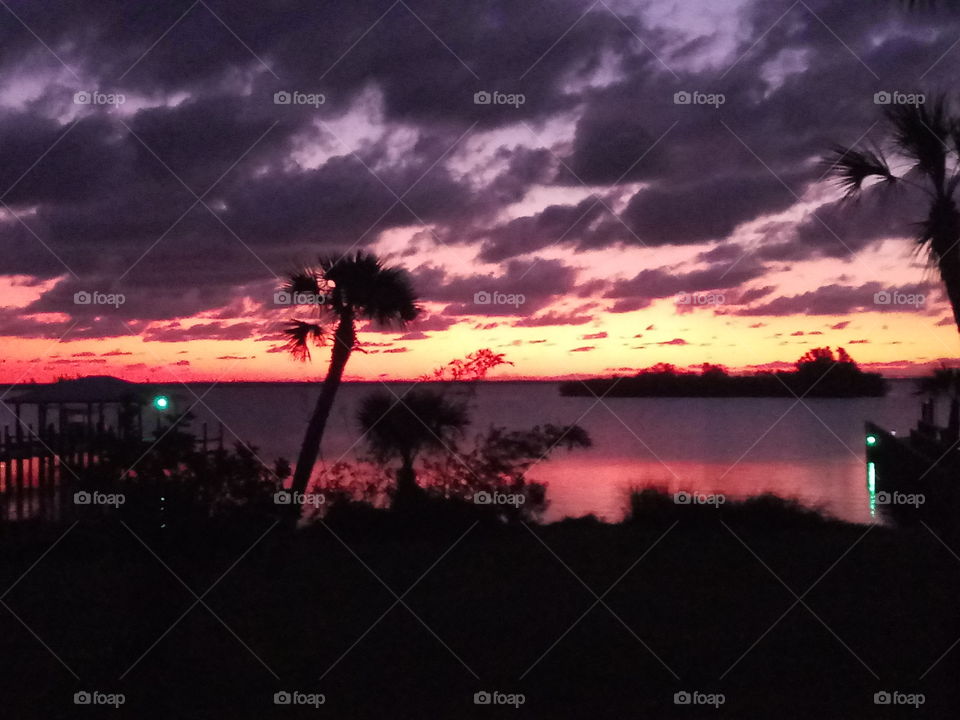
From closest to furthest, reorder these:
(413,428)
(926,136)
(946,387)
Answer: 1. (926,136)
2. (946,387)
3. (413,428)

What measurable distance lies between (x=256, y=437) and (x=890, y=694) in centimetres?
731

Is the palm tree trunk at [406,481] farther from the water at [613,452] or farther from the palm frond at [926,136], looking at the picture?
the palm frond at [926,136]

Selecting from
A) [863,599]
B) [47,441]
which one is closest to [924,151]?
[863,599]

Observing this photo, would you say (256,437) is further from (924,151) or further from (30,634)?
(924,151)

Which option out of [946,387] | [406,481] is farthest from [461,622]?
[946,387]

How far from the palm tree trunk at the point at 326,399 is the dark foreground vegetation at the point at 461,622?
56 centimetres

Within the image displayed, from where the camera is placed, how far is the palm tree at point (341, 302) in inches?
321

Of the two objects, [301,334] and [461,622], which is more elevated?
[301,334]

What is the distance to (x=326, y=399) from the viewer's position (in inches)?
324

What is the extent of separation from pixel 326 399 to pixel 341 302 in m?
0.93

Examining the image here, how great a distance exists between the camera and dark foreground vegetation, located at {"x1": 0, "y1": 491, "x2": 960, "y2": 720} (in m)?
5.66

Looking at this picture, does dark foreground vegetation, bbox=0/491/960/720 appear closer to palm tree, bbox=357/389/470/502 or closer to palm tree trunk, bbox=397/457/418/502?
palm tree trunk, bbox=397/457/418/502

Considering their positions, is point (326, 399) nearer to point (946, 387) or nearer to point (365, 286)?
point (365, 286)

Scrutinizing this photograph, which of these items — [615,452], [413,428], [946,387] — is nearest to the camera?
[946,387]
